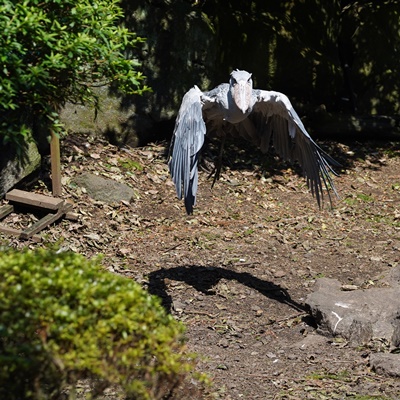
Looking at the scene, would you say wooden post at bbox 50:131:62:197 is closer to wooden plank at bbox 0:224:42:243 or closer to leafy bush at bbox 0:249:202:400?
wooden plank at bbox 0:224:42:243

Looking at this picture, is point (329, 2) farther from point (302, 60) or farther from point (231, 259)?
point (231, 259)

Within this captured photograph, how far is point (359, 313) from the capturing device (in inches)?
240

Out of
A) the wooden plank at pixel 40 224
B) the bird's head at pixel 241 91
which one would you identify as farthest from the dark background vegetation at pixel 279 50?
the bird's head at pixel 241 91

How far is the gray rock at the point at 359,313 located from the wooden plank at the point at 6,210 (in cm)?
311

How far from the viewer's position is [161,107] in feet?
32.4

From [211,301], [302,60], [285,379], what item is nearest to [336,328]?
[285,379]

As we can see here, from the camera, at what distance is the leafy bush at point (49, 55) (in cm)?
443

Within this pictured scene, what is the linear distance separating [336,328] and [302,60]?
18.6ft

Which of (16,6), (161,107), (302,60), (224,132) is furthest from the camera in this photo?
(302,60)

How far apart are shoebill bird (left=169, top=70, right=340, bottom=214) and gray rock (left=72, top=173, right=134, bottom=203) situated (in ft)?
5.48

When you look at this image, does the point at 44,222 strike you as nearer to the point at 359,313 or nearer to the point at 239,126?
the point at 239,126

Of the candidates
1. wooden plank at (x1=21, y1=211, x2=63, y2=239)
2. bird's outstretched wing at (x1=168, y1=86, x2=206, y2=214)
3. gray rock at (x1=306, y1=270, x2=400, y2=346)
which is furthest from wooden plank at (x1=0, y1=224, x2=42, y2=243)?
gray rock at (x1=306, y1=270, x2=400, y2=346)

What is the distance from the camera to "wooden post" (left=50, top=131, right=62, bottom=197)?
7.77m

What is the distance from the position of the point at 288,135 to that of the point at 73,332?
3932 mm
